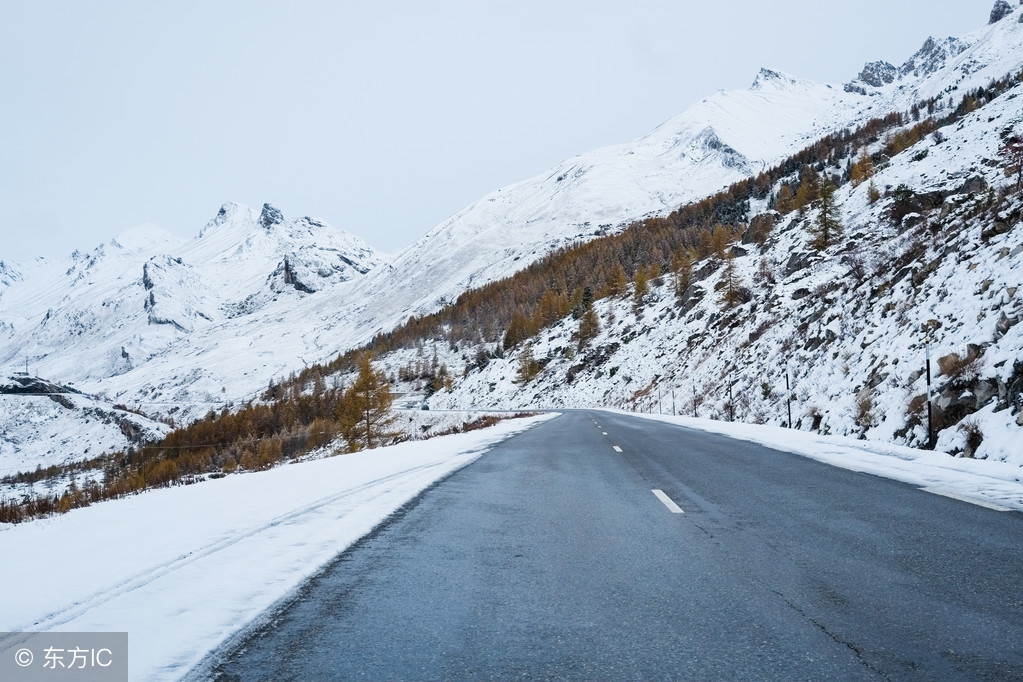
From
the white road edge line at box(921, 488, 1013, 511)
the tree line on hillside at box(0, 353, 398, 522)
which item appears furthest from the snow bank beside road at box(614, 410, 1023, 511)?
the tree line on hillside at box(0, 353, 398, 522)

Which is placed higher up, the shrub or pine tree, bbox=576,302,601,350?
pine tree, bbox=576,302,601,350

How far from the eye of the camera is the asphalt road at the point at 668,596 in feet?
9.69

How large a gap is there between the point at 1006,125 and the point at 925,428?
55.9 m

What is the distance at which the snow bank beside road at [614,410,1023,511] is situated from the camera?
698cm

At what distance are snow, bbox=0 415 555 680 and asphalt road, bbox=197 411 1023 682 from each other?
31 centimetres

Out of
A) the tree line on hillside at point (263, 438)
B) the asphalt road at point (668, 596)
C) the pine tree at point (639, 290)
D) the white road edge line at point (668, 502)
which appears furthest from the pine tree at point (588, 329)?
the asphalt road at point (668, 596)

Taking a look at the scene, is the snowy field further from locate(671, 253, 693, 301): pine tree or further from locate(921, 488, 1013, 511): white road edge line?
locate(671, 253, 693, 301): pine tree

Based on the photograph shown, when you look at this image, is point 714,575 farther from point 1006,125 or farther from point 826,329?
point 1006,125

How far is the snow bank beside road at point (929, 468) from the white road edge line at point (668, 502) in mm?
3039

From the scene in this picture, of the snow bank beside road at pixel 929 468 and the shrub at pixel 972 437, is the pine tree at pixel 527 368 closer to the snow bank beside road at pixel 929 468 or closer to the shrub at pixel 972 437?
the snow bank beside road at pixel 929 468

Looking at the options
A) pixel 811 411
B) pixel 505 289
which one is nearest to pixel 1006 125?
pixel 811 411

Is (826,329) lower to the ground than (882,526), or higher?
higher

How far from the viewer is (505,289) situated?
523 feet

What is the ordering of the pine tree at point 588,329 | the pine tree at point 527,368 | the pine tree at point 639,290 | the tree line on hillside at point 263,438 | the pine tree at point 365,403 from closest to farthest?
the pine tree at point 365,403, the tree line on hillside at point 263,438, the pine tree at point 588,329, the pine tree at point 527,368, the pine tree at point 639,290
